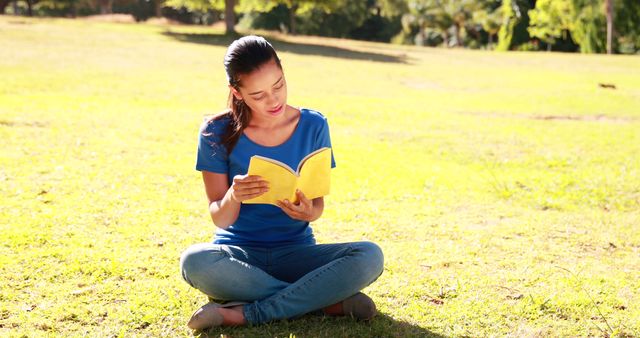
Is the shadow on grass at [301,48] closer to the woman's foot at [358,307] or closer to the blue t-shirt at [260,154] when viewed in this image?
the blue t-shirt at [260,154]

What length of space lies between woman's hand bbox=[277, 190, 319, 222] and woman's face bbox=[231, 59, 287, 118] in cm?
51

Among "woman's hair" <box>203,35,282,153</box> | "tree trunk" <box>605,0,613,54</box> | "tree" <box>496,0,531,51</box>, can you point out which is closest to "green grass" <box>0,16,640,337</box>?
"woman's hair" <box>203,35,282,153</box>

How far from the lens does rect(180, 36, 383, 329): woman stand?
3.75 m

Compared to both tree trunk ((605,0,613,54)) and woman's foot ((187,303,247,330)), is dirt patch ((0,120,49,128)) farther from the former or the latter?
tree trunk ((605,0,613,54))

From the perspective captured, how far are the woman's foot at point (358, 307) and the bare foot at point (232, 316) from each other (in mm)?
483

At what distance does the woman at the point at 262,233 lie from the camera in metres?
3.75

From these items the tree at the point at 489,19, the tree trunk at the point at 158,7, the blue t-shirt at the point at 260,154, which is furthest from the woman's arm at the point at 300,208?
the tree trunk at the point at 158,7

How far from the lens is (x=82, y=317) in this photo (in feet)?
13.0

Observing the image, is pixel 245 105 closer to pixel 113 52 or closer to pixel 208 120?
pixel 208 120

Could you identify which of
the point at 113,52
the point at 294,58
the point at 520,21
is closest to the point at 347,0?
the point at 520,21

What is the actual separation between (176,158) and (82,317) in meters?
5.16

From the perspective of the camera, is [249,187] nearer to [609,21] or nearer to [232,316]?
[232,316]

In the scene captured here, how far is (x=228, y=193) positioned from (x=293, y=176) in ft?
1.30

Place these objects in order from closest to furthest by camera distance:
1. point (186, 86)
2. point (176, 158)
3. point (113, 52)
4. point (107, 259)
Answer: point (107, 259), point (176, 158), point (186, 86), point (113, 52)
